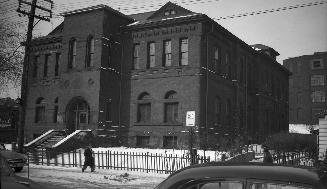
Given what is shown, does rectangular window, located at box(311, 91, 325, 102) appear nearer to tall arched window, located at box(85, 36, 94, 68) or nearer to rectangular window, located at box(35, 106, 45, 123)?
tall arched window, located at box(85, 36, 94, 68)

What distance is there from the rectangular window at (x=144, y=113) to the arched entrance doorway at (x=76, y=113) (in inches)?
162

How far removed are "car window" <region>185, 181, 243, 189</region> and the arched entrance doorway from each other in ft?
92.4

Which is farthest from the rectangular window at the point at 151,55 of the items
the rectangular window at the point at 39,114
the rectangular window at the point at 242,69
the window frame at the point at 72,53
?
the rectangular window at the point at 39,114

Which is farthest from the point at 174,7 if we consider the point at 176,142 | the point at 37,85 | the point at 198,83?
the point at 37,85

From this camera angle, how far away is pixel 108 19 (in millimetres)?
30500

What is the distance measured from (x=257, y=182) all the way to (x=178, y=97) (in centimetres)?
2555

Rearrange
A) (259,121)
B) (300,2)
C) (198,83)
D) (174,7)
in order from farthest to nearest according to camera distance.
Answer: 1. (259,121)
2. (174,7)
3. (198,83)
4. (300,2)

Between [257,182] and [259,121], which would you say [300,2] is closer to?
[257,182]

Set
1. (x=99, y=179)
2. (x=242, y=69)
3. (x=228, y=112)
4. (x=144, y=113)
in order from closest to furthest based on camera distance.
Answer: (x=99, y=179)
(x=144, y=113)
(x=228, y=112)
(x=242, y=69)

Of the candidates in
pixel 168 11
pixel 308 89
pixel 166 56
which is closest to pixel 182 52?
pixel 166 56

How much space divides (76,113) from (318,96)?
50.6 meters

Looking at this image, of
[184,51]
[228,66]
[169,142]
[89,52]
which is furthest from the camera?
[228,66]

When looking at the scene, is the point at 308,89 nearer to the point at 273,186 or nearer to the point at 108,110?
the point at 108,110

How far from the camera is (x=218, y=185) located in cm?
322
